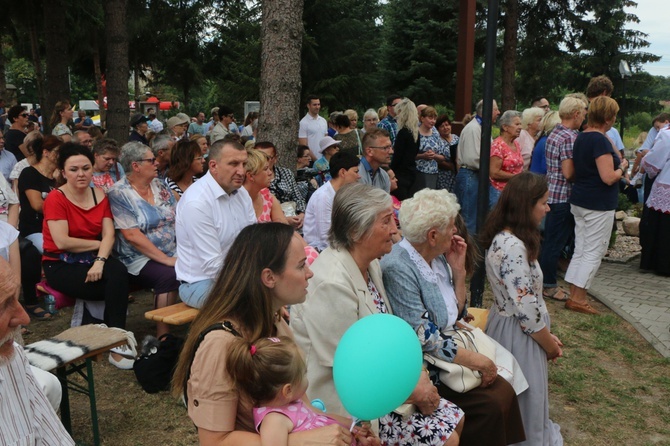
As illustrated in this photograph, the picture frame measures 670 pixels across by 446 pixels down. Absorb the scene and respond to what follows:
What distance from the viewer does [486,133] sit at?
480 centimetres

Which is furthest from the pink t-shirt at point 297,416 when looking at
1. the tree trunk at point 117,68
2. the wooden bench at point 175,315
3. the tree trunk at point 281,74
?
the tree trunk at point 117,68

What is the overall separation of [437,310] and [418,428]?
0.67 meters

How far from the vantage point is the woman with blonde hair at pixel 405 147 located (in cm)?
768

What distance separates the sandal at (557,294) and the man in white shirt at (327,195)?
2792mm

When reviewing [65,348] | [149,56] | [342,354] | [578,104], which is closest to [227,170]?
[65,348]

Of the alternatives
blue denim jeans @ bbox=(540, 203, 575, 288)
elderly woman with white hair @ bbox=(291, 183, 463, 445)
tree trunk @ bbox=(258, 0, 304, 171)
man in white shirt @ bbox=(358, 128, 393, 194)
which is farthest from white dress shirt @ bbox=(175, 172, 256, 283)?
blue denim jeans @ bbox=(540, 203, 575, 288)

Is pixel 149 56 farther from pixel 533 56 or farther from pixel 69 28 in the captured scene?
pixel 533 56

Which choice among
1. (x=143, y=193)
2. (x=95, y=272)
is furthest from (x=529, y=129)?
(x=95, y=272)

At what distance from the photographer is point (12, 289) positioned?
2082mm

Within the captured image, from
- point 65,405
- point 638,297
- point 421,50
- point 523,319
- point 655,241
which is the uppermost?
point 421,50

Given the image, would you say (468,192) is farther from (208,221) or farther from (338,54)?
(338,54)

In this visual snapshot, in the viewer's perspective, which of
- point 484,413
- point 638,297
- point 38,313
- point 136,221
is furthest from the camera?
point 638,297

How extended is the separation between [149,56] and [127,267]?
15.6 m

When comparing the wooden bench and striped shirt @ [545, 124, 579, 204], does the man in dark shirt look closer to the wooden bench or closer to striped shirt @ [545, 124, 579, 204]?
the wooden bench
